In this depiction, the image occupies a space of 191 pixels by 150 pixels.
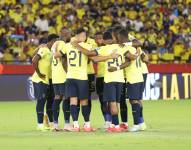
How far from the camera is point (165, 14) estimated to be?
34.5 m

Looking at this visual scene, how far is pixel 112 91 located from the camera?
16250mm

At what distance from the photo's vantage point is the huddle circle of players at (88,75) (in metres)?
16.3

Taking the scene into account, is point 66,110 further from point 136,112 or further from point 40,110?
point 136,112

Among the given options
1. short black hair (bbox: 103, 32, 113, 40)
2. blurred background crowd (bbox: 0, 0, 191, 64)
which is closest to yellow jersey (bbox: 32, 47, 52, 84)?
short black hair (bbox: 103, 32, 113, 40)

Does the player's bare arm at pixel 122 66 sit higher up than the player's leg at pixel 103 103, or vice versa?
the player's bare arm at pixel 122 66

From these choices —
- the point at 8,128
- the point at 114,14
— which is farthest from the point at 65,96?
the point at 114,14

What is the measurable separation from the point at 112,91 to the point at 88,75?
99cm

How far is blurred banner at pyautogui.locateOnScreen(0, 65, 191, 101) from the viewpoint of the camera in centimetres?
2858

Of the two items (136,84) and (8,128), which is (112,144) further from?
(8,128)

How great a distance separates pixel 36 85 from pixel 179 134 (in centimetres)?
359

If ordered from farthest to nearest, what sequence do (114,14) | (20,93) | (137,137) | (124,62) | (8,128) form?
1. (114,14)
2. (20,93)
3. (8,128)
4. (124,62)
5. (137,137)

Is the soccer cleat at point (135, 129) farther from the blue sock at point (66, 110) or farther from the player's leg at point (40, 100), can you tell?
the player's leg at point (40, 100)

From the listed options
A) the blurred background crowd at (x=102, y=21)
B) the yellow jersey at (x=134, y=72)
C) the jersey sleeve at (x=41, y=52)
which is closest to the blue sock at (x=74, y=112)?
the yellow jersey at (x=134, y=72)

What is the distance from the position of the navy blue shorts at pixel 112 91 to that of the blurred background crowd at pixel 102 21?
1343 centimetres
